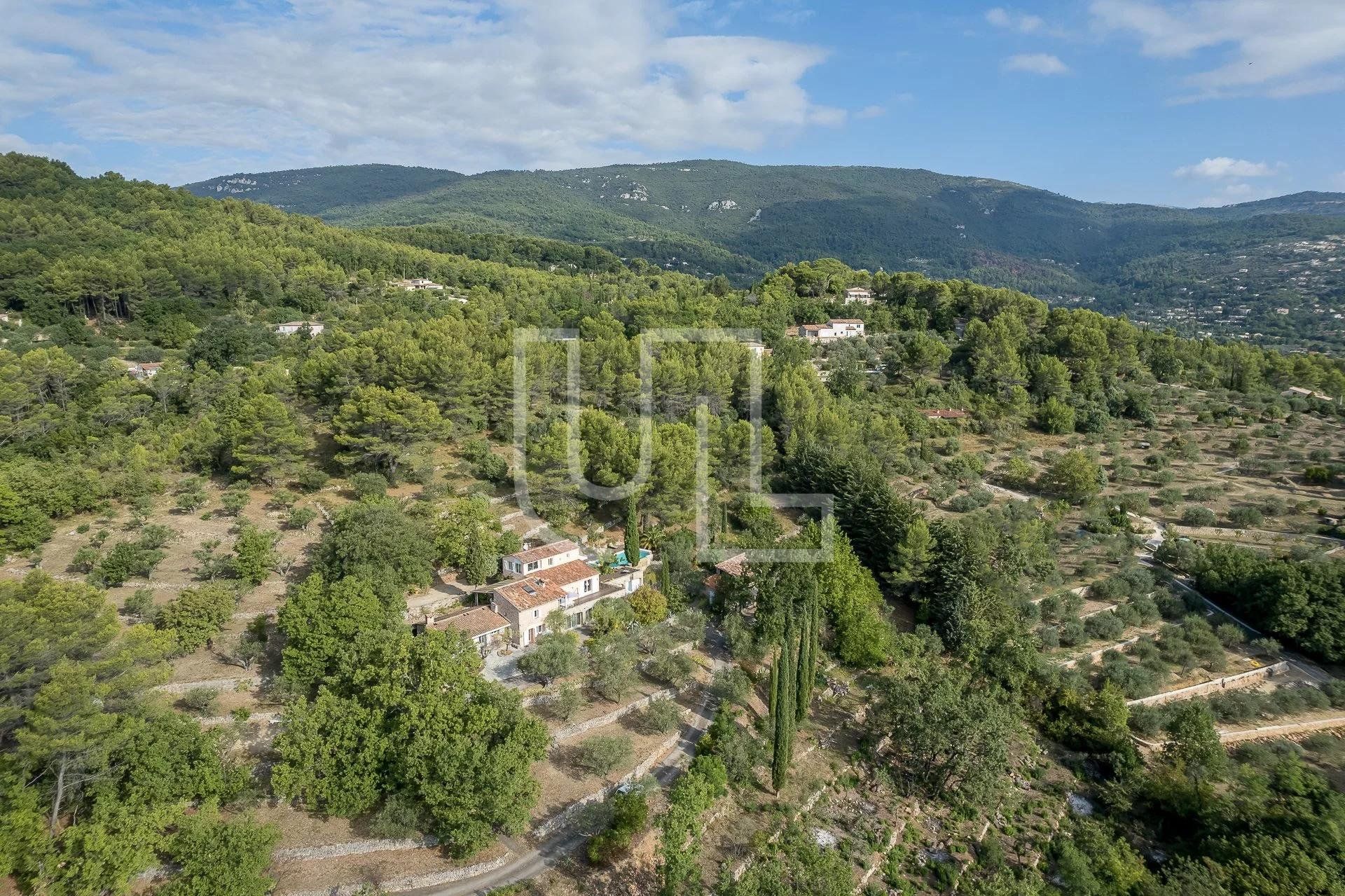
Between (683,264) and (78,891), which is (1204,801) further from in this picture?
(683,264)

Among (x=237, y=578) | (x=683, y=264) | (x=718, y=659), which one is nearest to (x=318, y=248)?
(x=237, y=578)

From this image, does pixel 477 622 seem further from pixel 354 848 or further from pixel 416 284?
pixel 416 284

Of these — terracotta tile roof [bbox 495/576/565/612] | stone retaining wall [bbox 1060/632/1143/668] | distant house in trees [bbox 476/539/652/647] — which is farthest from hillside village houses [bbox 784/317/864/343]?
terracotta tile roof [bbox 495/576/565/612]

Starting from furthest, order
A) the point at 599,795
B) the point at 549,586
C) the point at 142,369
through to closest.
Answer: the point at 142,369 < the point at 549,586 < the point at 599,795

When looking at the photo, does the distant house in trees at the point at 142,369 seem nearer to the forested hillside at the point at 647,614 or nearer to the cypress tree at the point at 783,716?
the forested hillside at the point at 647,614

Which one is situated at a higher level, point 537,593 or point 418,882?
point 537,593

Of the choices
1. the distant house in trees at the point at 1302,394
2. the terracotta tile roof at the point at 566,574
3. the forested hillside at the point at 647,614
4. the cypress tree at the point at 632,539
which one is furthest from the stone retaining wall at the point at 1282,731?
the distant house in trees at the point at 1302,394

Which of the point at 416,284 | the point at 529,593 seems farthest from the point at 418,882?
the point at 416,284
